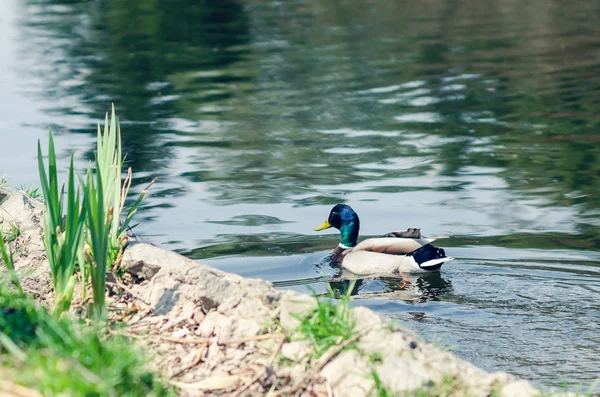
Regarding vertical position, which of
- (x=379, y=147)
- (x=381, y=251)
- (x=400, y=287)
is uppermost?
(x=379, y=147)

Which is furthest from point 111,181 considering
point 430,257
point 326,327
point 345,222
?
point 345,222

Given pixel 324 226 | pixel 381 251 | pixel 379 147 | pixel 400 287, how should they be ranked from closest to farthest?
pixel 400 287, pixel 381 251, pixel 324 226, pixel 379 147

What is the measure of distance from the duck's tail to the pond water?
0.14 m

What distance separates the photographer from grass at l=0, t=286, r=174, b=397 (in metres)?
3.80

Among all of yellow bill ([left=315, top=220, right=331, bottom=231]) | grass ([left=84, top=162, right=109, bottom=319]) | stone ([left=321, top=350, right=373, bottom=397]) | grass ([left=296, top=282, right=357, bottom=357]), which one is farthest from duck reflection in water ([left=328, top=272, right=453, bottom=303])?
stone ([left=321, top=350, right=373, bottom=397])

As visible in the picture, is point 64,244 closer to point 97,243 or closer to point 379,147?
point 97,243

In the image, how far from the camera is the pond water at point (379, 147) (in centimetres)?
778

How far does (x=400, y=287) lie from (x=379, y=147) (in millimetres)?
4395

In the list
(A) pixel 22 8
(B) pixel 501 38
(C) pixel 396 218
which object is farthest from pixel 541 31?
(A) pixel 22 8

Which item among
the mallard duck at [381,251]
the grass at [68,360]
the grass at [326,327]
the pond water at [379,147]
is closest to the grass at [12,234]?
the grass at [68,360]

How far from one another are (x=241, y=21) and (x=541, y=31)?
8.73 m

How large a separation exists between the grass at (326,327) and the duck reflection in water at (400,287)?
141 inches

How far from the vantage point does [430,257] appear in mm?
8859

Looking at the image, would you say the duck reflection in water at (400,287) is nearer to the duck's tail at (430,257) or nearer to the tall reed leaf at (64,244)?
the duck's tail at (430,257)
